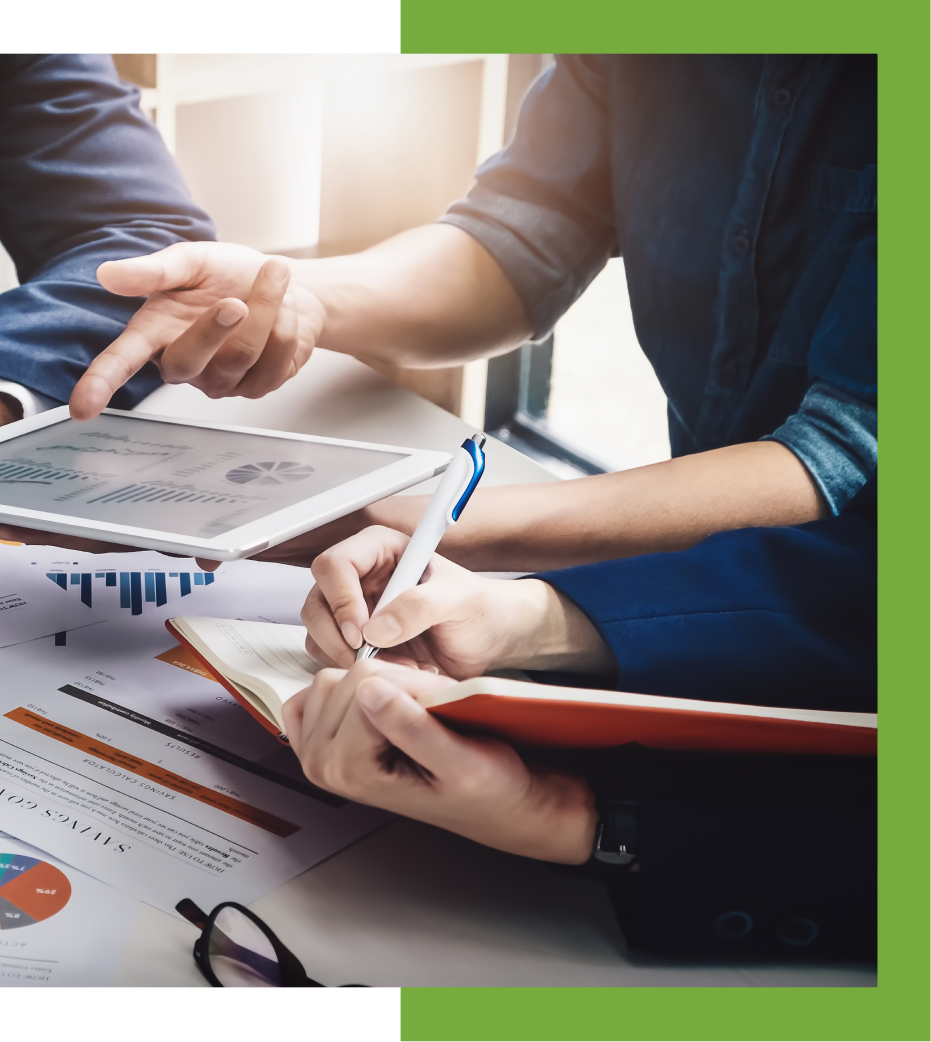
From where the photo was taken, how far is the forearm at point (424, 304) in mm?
709

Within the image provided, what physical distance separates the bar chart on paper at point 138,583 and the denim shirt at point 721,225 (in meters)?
0.30

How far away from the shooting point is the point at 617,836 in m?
0.39

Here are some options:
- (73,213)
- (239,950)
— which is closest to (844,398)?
(239,950)

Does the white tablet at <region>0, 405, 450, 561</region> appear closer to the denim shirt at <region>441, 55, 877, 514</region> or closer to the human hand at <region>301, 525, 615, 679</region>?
the human hand at <region>301, 525, 615, 679</region>

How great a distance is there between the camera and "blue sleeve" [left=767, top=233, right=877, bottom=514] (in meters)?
0.53

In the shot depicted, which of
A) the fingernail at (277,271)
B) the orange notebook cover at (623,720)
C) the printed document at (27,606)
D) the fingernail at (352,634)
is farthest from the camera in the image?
the fingernail at (277,271)

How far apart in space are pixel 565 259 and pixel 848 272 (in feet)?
0.76

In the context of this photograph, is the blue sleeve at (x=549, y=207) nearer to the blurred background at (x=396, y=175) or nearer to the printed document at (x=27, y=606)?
the blurred background at (x=396, y=175)

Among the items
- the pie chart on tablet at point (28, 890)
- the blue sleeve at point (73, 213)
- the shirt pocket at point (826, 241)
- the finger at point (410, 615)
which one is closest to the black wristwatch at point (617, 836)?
the finger at point (410, 615)

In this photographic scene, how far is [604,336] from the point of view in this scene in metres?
0.68

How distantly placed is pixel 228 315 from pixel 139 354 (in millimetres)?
63

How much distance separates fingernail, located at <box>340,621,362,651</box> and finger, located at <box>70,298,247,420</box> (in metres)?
0.27

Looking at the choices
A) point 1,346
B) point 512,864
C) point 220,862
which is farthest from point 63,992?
point 1,346

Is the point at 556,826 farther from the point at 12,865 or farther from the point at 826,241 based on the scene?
the point at 826,241
